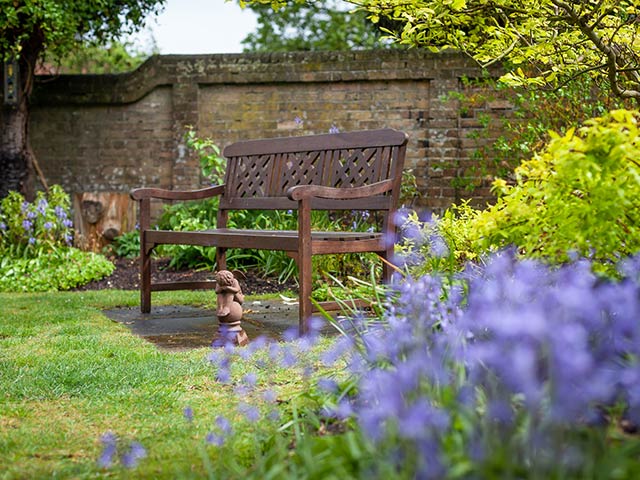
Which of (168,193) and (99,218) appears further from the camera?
(99,218)

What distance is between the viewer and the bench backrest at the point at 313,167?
469cm

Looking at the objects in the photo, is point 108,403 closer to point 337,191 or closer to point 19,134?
point 337,191

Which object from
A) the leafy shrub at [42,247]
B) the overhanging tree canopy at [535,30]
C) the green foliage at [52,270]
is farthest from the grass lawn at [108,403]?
the leafy shrub at [42,247]

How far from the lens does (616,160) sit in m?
2.22

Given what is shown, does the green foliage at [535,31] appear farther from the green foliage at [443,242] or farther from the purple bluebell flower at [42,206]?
the purple bluebell flower at [42,206]

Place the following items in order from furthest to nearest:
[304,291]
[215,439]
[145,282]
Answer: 1. [145,282]
2. [304,291]
3. [215,439]

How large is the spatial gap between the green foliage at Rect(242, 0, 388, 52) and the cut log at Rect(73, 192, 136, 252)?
1070 cm

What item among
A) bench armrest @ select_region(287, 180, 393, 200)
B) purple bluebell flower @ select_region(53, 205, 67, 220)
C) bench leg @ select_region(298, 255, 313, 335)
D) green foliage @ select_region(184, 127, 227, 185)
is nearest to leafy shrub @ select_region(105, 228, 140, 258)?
purple bluebell flower @ select_region(53, 205, 67, 220)

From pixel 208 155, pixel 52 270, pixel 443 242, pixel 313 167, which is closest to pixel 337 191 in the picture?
pixel 443 242

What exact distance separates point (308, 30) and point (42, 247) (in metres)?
13.6

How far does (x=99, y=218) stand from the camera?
28.7 ft

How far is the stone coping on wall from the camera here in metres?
8.39

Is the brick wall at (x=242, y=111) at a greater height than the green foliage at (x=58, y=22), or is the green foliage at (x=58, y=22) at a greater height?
the green foliage at (x=58, y=22)

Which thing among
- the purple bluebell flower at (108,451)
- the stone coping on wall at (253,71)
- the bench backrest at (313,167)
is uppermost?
the stone coping on wall at (253,71)
